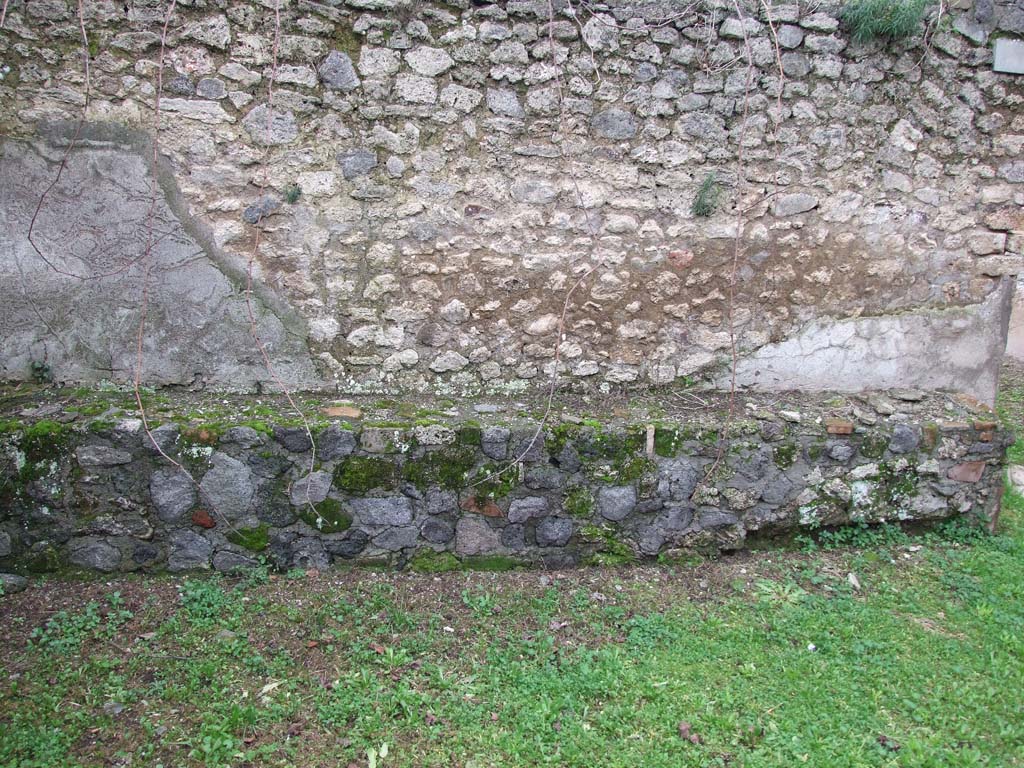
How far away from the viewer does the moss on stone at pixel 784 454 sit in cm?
339

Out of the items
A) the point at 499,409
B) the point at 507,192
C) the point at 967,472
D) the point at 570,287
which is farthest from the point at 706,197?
the point at 967,472

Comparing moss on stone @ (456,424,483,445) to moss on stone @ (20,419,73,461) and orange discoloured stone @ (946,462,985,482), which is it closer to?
moss on stone @ (20,419,73,461)

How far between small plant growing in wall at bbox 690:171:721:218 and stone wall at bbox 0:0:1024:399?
1.6 inches

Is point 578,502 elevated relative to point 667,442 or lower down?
lower down

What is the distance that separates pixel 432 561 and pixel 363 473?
0.55m

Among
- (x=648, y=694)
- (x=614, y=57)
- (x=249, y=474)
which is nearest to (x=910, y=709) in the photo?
(x=648, y=694)

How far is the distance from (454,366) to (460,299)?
340 millimetres

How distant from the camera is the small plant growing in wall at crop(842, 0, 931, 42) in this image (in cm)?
322

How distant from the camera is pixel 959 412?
12.0 ft

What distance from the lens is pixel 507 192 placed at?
3.30 m

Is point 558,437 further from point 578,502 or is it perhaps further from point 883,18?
point 883,18

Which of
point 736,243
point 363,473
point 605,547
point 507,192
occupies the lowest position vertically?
point 605,547

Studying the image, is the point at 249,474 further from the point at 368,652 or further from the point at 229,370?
the point at 368,652

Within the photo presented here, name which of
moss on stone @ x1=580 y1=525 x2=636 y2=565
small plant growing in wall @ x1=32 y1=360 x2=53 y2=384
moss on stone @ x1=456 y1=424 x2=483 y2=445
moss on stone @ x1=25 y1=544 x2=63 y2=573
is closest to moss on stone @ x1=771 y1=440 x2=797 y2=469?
moss on stone @ x1=580 y1=525 x2=636 y2=565
